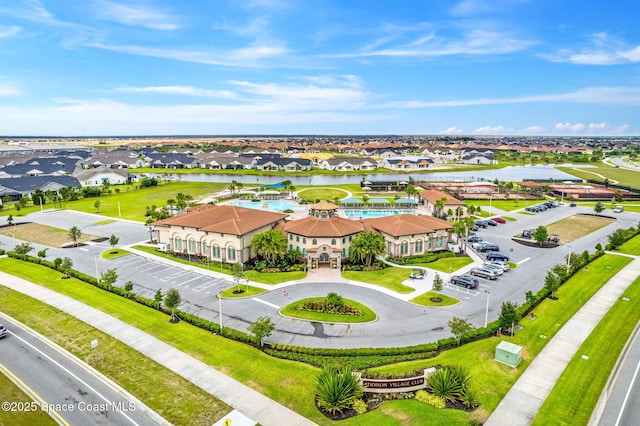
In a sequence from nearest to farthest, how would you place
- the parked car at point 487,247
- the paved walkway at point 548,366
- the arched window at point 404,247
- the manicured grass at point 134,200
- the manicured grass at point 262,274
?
the paved walkway at point 548,366 < the manicured grass at point 262,274 < the arched window at point 404,247 < the parked car at point 487,247 < the manicured grass at point 134,200

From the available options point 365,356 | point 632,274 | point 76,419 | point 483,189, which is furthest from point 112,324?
point 483,189

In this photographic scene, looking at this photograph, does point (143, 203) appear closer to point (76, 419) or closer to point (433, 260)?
point (433, 260)

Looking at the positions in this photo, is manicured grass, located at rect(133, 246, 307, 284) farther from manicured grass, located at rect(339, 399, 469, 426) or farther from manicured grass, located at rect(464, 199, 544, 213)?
manicured grass, located at rect(464, 199, 544, 213)

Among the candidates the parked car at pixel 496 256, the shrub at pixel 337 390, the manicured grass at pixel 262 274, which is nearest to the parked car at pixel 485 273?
the parked car at pixel 496 256

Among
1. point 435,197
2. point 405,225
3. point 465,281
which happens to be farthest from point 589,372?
point 435,197

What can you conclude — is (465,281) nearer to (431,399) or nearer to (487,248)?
(487,248)

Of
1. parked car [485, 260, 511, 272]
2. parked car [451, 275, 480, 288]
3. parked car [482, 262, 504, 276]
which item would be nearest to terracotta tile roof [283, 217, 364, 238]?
parked car [451, 275, 480, 288]

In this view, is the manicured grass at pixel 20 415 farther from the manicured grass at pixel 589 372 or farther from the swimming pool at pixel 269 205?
the swimming pool at pixel 269 205
